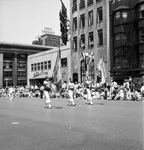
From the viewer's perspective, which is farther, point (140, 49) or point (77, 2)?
point (77, 2)

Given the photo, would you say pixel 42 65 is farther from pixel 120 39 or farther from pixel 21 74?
pixel 21 74

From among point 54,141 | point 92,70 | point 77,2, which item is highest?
point 77,2

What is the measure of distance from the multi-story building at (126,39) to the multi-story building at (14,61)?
50.8m

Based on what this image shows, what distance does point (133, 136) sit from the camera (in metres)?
6.68

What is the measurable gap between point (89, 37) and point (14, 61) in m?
50.6

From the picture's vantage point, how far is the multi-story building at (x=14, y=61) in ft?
259

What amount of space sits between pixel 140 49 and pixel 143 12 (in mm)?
4474

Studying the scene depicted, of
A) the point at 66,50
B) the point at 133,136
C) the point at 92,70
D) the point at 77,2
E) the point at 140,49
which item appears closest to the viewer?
the point at 133,136

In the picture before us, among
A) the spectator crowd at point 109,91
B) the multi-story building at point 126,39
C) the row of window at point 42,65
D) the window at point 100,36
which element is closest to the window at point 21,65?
the row of window at point 42,65

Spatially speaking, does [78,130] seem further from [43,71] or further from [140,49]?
[43,71]

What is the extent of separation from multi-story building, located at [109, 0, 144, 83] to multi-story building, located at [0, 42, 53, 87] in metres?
50.8

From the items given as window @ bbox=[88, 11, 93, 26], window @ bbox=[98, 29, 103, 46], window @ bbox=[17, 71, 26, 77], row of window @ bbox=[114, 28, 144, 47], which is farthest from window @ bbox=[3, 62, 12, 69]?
row of window @ bbox=[114, 28, 144, 47]

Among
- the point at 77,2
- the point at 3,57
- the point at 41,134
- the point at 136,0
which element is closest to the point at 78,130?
the point at 41,134

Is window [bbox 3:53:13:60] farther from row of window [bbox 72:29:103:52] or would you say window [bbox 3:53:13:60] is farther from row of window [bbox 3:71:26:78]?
row of window [bbox 72:29:103:52]
